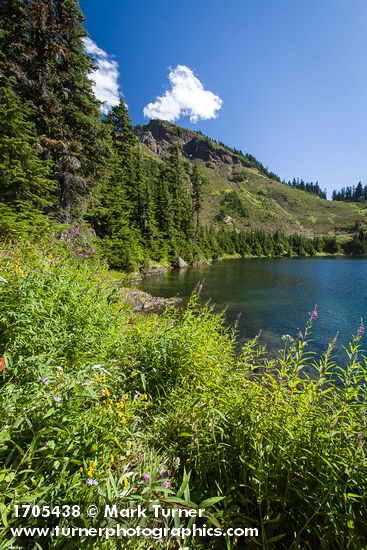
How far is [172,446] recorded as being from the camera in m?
2.73

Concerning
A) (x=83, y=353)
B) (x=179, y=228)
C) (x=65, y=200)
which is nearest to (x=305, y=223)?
(x=179, y=228)

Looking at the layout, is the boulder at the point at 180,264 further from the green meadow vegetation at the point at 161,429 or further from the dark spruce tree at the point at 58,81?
the green meadow vegetation at the point at 161,429

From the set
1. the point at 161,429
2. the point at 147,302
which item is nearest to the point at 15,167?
the point at 147,302

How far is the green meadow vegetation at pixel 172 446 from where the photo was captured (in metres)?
1.79

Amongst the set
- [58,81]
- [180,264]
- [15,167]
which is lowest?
[180,264]

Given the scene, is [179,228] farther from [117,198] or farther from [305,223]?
[305,223]

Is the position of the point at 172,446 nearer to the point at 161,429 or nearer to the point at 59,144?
the point at 161,429

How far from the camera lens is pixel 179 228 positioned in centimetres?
5669

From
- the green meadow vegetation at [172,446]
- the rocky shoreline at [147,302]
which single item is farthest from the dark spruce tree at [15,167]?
the green meadow vegetation at [172,446]

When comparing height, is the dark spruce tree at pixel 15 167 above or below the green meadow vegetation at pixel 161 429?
above

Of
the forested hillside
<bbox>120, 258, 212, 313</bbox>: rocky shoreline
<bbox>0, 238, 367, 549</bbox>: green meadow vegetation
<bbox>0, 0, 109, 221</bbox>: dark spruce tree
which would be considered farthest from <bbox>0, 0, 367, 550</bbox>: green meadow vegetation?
<bbox>0, 0, 109, 221</bbox>: dark spruce tree

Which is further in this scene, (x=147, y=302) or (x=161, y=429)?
(x=147, y=302)

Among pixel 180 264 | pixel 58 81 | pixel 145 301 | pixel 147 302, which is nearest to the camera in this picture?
pixel 58 81

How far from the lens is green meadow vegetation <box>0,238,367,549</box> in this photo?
179 centimetres
